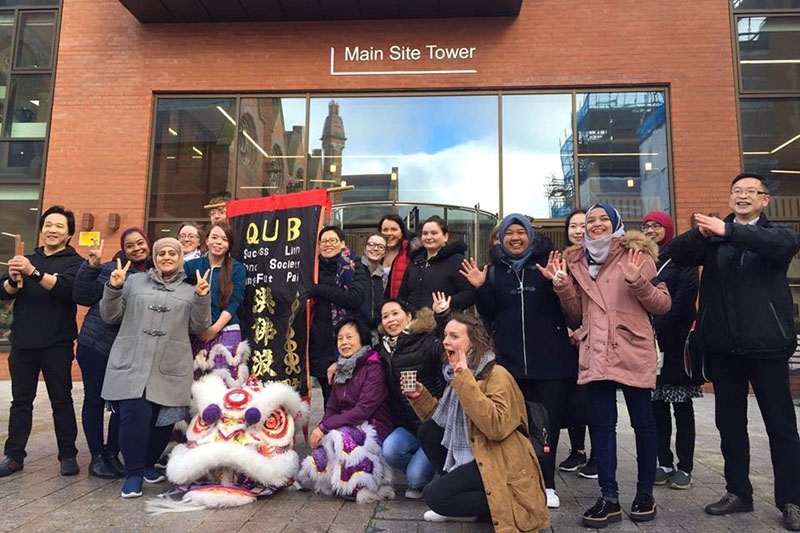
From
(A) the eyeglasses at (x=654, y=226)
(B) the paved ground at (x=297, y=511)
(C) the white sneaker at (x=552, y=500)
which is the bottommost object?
(B) the paved ground at (x=297, y=511)

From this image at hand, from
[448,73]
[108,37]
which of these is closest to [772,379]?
[448,73]

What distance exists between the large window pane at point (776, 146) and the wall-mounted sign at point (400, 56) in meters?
4.42

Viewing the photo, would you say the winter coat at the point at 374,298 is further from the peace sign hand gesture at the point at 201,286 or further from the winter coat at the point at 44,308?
the winter coat at the point at 44,308

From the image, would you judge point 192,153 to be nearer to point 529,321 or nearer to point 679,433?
point 529,321

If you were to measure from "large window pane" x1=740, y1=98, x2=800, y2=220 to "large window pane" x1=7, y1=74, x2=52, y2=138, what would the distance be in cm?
1150

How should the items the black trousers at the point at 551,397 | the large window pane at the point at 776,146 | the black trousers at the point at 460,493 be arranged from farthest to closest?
the large window pane at the point at 776,146, the black trousers at the point at 551,397, the black trousers at the point at 460,493

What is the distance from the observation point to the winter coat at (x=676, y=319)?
4078 mm

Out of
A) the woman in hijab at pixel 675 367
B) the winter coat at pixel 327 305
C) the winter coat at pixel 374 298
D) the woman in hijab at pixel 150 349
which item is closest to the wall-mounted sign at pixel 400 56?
the winter coat at pixel 374 298

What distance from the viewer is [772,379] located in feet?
11.1

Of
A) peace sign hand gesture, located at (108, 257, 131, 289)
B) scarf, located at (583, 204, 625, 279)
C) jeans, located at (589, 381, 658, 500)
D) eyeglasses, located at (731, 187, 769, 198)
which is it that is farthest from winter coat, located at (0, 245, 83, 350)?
eyeglasses, located at (731, 187, 769, 198)

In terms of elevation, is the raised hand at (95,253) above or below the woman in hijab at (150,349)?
above

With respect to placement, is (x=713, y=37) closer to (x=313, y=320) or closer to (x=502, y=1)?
(x=502, y=1)

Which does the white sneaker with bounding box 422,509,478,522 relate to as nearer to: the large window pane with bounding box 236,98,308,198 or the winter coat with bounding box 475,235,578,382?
the winter coat with bounding box 475,235,578,382

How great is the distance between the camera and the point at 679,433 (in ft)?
13.9
